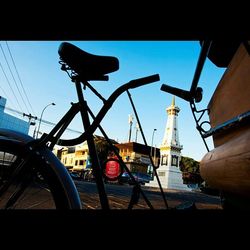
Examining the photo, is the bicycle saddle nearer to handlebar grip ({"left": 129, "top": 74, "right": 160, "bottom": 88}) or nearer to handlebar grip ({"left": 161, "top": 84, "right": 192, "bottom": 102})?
handlebar grip ({"left": 129, "top": 74, "right": 160, "bottom": 88})

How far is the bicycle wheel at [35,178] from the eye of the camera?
148cm

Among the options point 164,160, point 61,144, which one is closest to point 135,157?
point 164,160

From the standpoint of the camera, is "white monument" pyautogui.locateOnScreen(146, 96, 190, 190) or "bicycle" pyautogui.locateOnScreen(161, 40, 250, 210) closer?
"bicycle" pyautogui.locateOnScreen(161, 40, 250, 210)

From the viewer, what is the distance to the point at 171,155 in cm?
3603

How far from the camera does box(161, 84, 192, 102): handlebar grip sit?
2029 mm

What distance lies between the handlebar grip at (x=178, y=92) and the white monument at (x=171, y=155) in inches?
1362

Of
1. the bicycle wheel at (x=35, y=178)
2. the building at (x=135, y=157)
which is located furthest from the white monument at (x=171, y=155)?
the bicycle wheel at (x=35, y=178)

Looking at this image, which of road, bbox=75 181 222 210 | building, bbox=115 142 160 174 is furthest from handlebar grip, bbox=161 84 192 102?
building, bbox=115 142 160 174

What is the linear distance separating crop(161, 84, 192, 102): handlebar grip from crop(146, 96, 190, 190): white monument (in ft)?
113

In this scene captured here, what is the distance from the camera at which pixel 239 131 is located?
1705 millimetres

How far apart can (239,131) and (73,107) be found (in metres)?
1.22

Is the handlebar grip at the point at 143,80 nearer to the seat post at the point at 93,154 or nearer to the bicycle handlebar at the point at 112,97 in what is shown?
the bicycle handlebar at the point at 112,97
